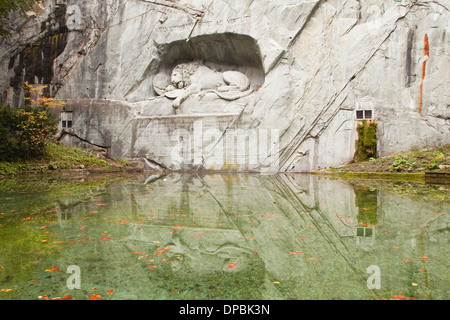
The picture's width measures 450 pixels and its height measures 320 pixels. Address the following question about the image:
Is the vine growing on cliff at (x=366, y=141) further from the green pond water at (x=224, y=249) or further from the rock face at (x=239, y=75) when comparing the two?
the green pond water at (x=224, y=249)

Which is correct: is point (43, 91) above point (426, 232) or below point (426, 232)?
above

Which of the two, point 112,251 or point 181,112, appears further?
point 181,112

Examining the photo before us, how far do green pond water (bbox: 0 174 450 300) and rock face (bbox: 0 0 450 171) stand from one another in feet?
24.0

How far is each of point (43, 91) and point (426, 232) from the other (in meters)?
16.3

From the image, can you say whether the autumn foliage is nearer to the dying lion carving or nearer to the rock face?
the rock face

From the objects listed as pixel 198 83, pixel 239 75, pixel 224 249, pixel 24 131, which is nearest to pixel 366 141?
pixel 239 75

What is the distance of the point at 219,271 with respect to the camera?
8.93ft

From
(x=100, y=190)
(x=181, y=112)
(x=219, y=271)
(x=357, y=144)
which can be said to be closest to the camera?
(x=219, y=271)

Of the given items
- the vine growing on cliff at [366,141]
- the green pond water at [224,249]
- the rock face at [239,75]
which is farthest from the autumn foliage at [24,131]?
the vine growing on cliff at [366,141]

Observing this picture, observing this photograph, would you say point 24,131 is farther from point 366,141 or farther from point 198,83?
point 366,141

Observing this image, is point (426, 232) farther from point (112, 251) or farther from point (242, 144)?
point (242, 144)

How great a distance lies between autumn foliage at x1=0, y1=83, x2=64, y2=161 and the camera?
10.9 m
